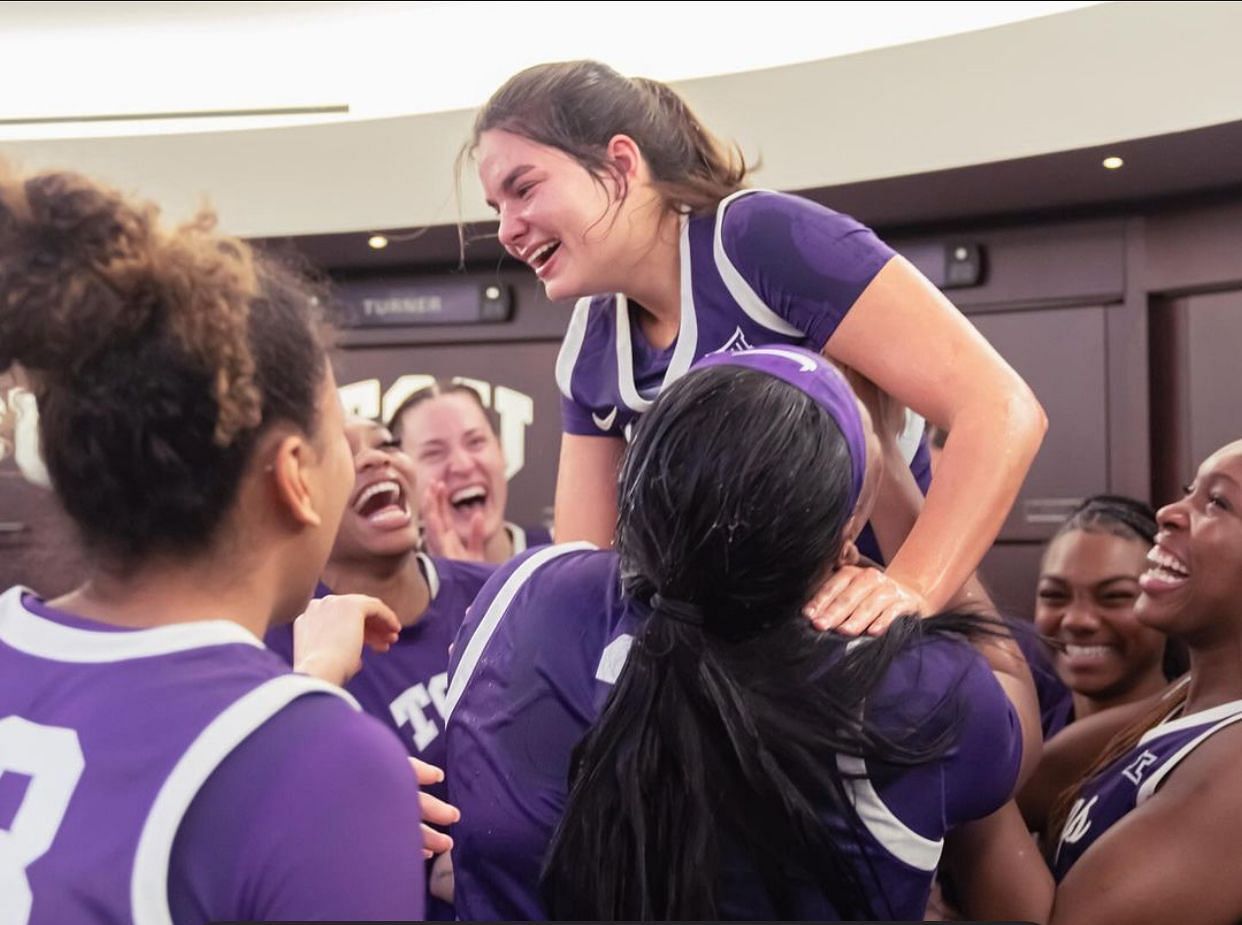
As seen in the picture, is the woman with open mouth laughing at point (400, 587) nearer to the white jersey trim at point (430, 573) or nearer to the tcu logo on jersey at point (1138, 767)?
the white jersey trim at point (430, 573)

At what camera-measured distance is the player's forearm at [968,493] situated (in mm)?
1077

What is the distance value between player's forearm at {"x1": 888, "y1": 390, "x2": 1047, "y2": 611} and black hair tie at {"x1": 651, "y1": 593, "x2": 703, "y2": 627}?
228 mm

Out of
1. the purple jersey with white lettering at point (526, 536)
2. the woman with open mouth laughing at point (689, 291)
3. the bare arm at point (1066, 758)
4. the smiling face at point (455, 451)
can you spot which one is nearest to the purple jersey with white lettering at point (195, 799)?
the woman with open mouth laughing at point (689, 291)

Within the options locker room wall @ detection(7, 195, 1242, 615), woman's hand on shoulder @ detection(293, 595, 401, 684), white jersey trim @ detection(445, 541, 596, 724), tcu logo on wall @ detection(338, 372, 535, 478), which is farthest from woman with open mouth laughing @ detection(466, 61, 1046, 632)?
tcu logo on wall @ detection(338, 372, 535, 478)

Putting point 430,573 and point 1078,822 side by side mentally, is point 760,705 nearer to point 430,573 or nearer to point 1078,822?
point 1078,822

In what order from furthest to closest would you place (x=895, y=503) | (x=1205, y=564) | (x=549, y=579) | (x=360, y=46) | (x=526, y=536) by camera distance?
1. (x=526, y=536)
2. (x=360, y=46)
3. (x=1205, y=564)
4. (x=895, y=503)
5. (x=549, y=579)

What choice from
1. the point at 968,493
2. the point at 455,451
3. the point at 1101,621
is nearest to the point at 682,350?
the point at 968,493

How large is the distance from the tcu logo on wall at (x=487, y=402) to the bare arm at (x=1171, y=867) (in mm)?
2750

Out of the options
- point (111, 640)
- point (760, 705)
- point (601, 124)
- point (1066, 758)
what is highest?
point (601, 124)

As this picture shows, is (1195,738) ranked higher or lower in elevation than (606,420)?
lower

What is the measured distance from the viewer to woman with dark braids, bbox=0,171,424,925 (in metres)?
0.62

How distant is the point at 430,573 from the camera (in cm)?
188

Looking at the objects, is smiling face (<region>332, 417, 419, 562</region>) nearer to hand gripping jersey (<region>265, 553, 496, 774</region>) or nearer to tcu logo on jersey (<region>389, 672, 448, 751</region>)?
hand gripping jersey (<region>265, 553, 496, 774</region>)

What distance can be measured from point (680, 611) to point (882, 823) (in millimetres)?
165
